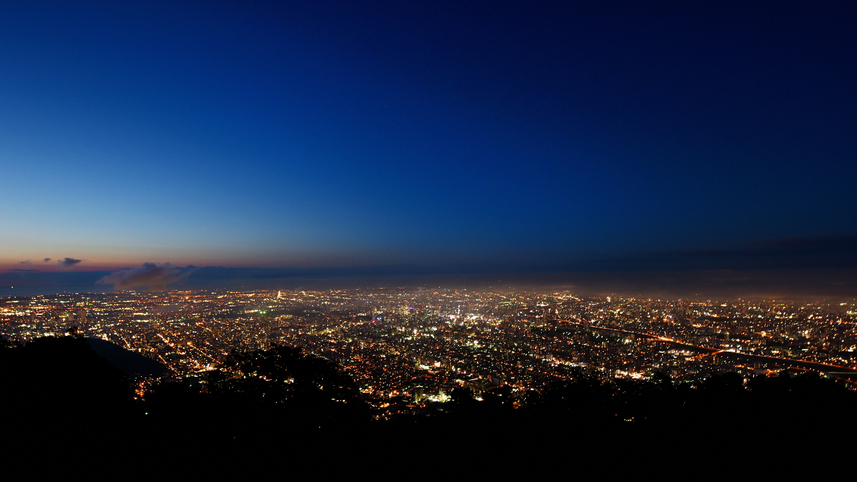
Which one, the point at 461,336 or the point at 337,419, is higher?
the point at 337,419

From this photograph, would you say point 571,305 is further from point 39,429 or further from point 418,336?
point 39,429

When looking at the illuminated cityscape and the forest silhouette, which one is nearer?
the forest silhouette

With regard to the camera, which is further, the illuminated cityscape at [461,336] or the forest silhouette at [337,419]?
the illuminated cityscape at [461,336]

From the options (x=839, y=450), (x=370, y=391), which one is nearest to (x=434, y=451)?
(x=839, y=450)

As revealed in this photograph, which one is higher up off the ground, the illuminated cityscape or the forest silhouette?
the forest silhouette

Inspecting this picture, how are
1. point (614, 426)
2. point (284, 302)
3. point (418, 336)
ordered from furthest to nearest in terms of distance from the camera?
point (284, 302) → point (418, 336) → point (614, 426)

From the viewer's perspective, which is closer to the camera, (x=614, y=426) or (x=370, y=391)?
(x=614, y=426)

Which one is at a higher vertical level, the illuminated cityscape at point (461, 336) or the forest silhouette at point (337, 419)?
the forest silhouette at point (337, 419)

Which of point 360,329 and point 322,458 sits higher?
point 322,458

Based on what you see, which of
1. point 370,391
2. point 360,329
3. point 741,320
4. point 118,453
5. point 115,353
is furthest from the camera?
point 741,320

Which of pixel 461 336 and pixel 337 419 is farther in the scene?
pixel 461 336

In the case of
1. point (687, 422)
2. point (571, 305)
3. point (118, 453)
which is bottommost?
point (571, 305)
